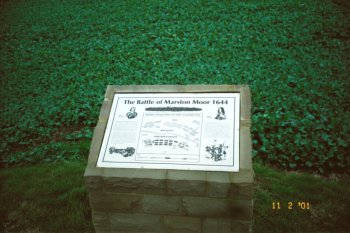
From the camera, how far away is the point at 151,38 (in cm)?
1019

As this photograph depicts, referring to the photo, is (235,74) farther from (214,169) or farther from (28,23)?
(28,23)

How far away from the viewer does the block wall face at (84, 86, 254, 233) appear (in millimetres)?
2814

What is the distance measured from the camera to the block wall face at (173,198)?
9.23ft

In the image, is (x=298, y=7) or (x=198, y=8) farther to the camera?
(x=198, y=8)

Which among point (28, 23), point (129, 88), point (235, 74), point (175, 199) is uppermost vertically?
Result: point (28, 23)

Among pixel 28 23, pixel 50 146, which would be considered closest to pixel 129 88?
pixel 50 146

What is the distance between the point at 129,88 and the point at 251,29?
7.13 metres

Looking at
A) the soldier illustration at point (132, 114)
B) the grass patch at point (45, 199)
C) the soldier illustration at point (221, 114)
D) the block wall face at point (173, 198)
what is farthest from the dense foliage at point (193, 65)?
the soldier illustration at point (132, 114)

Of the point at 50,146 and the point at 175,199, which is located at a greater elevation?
the point at 50,146

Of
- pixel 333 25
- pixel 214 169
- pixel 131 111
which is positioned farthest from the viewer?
pixel 333 25
